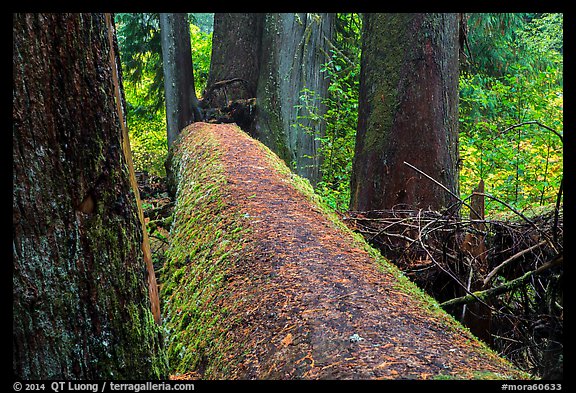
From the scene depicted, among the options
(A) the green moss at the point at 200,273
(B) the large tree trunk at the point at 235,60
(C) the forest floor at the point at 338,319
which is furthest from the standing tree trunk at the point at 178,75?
(C) the forest floor at the point at 338,319

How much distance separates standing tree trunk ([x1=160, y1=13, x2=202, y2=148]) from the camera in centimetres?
1016

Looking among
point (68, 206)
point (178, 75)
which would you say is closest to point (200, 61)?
point (178, 75)

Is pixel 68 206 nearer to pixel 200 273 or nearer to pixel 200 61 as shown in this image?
pixel 200 273

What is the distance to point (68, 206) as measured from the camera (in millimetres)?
1726

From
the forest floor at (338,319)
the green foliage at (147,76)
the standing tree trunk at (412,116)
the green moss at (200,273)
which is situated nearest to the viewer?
the forest floor at (338,319)

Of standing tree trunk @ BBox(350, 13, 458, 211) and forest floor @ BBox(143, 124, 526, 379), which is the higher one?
standing tree trunk @ BBox(350, 13, 458, 211)

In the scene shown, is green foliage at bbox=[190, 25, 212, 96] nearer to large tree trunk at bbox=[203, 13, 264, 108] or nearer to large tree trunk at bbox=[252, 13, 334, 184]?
large tree trunk at bbox=[203, 13, 264, 108]

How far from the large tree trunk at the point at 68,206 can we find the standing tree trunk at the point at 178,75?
330 inches

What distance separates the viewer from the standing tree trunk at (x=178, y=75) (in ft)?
33.3

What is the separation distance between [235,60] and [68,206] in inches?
347

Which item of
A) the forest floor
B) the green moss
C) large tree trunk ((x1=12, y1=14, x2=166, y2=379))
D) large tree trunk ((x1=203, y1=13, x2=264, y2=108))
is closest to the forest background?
large tree trunk ((x1=203, y1=13, x2=264, y2=108))

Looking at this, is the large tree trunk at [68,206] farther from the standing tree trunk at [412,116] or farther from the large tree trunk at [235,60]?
the large tree trunk at [235,60]

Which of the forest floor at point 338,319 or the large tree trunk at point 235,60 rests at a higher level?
the large tree trunk at point 235,60

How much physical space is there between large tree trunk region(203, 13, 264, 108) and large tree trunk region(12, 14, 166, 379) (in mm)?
8247
